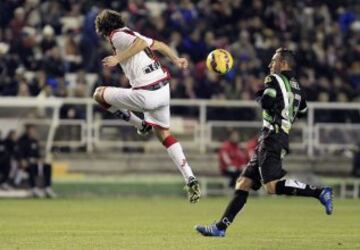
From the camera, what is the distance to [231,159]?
2656 cm

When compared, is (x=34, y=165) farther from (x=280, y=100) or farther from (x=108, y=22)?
(x=280, y=100)

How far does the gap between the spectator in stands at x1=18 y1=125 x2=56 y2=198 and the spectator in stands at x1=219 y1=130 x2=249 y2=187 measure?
12.9ft

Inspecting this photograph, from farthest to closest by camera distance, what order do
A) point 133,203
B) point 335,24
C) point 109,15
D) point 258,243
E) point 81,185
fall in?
point 335,24
point 81,185
point 133,203
point 109,15
point 258,243

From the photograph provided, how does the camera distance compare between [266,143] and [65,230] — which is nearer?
[266,143]

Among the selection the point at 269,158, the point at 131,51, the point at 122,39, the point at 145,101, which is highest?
the point at 122,39

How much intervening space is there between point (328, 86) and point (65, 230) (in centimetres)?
1525

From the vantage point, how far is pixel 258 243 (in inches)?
520

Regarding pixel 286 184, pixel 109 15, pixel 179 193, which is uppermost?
pixel 109 15

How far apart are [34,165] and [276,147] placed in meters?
12.7

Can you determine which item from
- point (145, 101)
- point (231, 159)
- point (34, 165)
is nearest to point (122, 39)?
point (145, 101)

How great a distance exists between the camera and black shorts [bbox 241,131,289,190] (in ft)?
44.4

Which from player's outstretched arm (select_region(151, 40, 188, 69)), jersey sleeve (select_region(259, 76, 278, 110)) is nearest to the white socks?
player's outstretched arm (select_region(151, 40, 188, 69))

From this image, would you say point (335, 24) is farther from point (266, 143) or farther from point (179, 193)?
point (266, 143)

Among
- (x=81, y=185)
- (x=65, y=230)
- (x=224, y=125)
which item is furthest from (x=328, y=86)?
(x=65, y=230)
